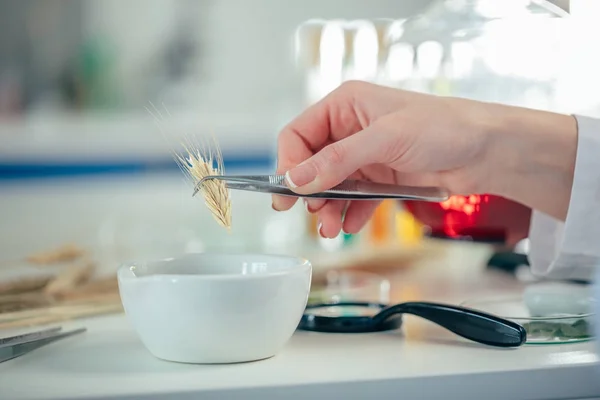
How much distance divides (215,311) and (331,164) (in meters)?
0.17

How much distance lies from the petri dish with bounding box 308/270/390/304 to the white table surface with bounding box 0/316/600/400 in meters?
0.17

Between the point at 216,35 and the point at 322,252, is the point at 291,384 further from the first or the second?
the point at 216,35

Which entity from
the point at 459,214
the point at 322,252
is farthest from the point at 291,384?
the point at 322,252

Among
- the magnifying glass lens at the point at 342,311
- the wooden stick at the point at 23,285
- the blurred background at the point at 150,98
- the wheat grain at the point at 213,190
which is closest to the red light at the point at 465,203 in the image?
the magnifying glass lens at the point at 342,311

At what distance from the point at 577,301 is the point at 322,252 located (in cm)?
51

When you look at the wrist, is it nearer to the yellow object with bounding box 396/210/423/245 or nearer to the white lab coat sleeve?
the white lab coat sleeve

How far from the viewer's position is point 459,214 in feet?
2.98

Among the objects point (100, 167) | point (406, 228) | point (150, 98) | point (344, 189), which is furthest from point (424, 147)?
point (150, 98)

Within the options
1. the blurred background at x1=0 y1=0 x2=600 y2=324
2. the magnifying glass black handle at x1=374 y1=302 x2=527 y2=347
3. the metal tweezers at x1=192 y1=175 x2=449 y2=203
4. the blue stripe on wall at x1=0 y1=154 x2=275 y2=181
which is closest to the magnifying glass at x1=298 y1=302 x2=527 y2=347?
the magnifying glass black handle at x1=374 y1=302 x2=527 y2=347

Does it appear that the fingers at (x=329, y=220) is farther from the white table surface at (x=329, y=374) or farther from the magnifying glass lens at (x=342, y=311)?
the white table surface at (x=329, y=374)

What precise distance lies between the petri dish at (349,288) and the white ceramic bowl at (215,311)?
0.20m

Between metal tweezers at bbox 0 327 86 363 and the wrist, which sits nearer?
metal tweezers at bbox 0 327 86 363

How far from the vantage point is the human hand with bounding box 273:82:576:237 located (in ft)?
2.04

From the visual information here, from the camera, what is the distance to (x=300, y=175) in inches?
22.9
